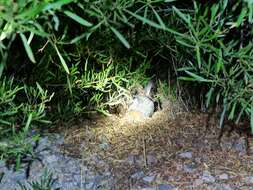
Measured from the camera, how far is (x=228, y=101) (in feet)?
4.33

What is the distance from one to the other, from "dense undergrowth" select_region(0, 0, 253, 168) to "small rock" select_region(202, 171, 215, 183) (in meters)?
0.24

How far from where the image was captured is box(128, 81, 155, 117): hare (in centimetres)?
199

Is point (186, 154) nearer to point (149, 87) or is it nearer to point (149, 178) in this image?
point (149, 178)

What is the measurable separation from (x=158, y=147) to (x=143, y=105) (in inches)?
10.1

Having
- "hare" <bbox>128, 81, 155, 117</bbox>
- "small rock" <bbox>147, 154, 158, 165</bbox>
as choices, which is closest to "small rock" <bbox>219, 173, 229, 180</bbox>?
"small rock" <bbox>147, 154, 158, 165</bbox>

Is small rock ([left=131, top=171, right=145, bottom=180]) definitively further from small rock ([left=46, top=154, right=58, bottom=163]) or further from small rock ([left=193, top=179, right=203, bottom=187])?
small rock ([left=46, top=154, right=58, bottom=163])

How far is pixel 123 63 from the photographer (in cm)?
182

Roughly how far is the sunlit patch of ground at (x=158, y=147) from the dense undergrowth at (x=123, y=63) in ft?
0.31

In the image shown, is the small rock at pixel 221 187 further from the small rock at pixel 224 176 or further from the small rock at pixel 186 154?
the small rock at pixel 186 154

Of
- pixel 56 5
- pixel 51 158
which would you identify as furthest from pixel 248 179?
pixel 56 5

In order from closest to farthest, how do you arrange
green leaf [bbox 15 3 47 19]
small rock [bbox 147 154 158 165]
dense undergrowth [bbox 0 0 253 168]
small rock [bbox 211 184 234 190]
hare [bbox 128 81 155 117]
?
1. green leaf [bbox 15 3 47 19]
2. dense undergrowth [bbox 0 0 253 168]
3. small rock [bbox 211 184 234 190]
4. small rock [bbox 147 154 158 165]
5. hare [bbox 128 81 155 117]

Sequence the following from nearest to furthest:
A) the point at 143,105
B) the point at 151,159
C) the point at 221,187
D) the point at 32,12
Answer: the point at 32,12 → the point at 221,187 → the point at 151,159 → the point at 143,105

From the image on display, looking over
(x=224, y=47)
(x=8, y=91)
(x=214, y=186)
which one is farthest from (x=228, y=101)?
(x=8, y=91)

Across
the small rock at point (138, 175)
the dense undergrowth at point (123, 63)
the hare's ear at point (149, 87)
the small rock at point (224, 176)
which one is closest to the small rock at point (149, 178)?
the small rock at point (138, 175)
